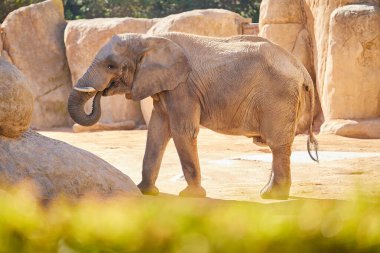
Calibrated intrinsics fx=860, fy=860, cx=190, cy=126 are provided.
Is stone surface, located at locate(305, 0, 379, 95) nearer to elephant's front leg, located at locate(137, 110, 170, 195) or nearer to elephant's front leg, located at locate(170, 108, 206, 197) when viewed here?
elephant's front leg, located at locate(137, 110, 170, 195)

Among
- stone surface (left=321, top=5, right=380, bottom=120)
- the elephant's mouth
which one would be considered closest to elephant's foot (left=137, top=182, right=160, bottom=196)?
the elephant's mouth

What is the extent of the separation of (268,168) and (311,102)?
6.16ft

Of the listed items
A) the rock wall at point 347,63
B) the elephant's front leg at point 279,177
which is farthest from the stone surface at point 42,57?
the elephant's front leg at point 279,177

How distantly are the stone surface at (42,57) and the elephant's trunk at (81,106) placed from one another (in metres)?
11.3

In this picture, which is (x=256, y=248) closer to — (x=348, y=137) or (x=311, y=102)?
(x=311, y=102)

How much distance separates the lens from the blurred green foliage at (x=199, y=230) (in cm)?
157

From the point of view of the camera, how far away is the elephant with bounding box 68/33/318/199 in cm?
798

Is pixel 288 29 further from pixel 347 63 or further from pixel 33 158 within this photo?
pixel 33 158

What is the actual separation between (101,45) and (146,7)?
1481 centimetres

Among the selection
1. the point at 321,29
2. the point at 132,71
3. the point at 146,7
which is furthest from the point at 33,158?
the point at 146,7

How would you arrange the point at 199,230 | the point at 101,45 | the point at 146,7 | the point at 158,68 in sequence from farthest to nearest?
the point at 146,7, the point at 101,45, the point at 158,68, the point at 199,230

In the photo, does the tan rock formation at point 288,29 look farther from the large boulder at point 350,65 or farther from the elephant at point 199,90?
the elephant at point 199,90

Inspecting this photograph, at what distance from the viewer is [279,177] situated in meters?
8.05

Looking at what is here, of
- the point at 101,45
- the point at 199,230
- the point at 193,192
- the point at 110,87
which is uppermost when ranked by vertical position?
the point at 199,230
